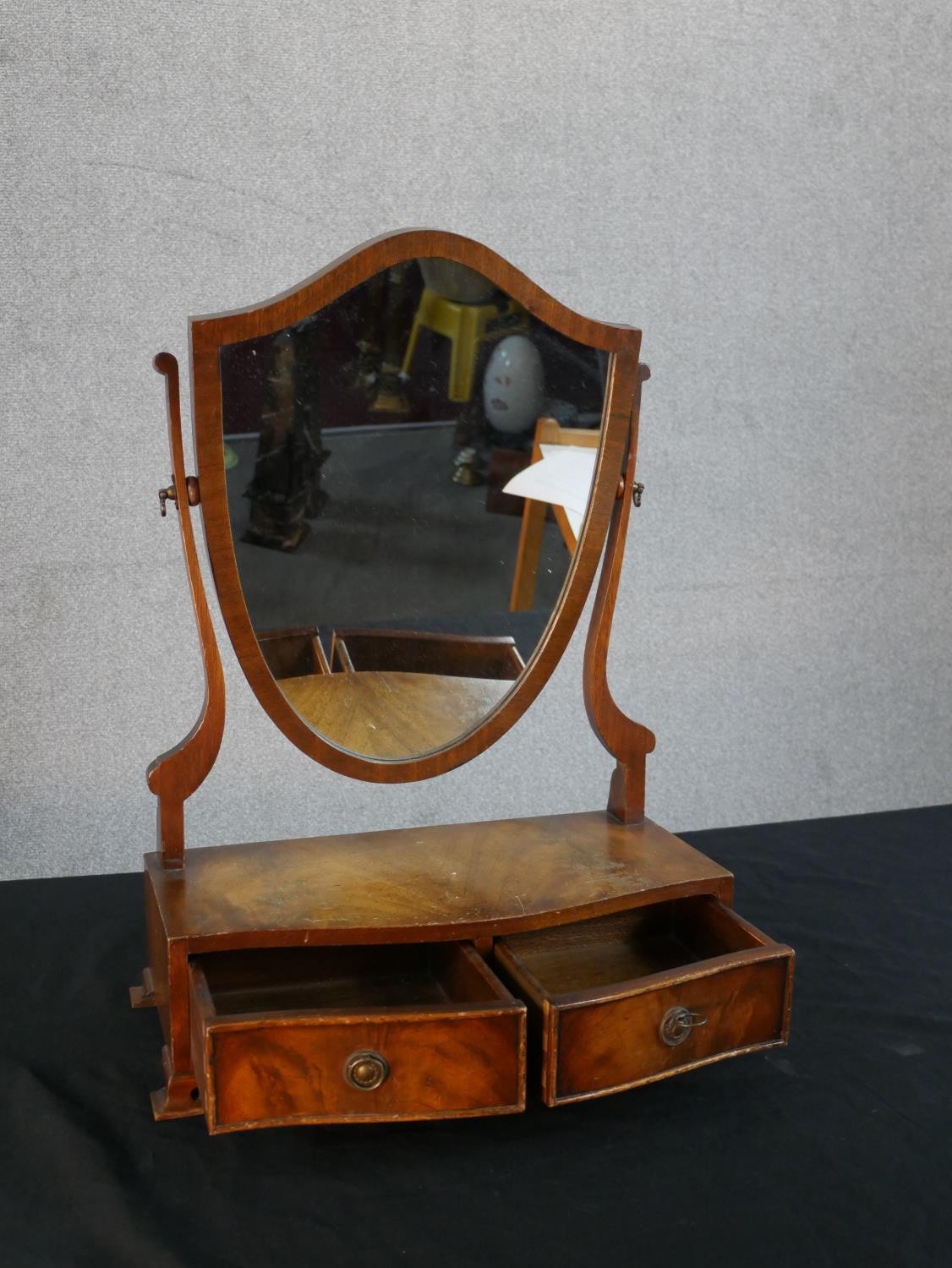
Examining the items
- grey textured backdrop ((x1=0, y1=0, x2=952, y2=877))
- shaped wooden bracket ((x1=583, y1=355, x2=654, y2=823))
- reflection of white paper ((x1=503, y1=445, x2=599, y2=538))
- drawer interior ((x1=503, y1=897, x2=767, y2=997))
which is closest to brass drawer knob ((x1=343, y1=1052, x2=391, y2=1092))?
drawer interior ((x1=503, y1=897, x2=767, y2=997))

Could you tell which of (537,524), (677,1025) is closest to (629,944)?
(677,1025)

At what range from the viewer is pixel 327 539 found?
4.20 feet

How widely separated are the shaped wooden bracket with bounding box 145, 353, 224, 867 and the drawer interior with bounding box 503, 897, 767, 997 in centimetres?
36

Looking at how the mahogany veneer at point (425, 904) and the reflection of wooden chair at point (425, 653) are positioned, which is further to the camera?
the reflection of wooden chair at point (425, 653)

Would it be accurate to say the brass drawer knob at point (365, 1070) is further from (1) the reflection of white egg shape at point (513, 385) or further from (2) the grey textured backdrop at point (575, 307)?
(2) the grey textured backdrop at point (575, 307)

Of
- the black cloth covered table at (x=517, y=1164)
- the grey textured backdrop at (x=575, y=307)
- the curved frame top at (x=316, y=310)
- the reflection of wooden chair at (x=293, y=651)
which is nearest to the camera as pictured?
the black cloth covered table at (x=517, y=1164)

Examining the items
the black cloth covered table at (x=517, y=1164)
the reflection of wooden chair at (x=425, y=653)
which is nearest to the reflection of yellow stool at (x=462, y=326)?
the reflection of wooden chair at (x=425, y=653)

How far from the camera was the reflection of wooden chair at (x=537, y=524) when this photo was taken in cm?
133

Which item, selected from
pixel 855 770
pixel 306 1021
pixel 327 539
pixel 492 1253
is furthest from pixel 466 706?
pixel 855 770

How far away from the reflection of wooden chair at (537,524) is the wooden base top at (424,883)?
270 millimetres

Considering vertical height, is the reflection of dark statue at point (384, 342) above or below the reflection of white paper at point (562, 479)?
above

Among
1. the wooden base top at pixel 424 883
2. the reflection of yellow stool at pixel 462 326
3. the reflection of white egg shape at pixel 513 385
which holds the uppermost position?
the reflection of yellow stool at pixel 462 326

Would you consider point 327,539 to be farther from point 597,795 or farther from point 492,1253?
point 597,795

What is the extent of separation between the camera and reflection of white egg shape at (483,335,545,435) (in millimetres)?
1285
